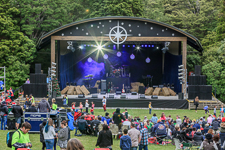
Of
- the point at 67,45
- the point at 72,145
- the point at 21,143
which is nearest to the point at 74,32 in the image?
the point at 67,45

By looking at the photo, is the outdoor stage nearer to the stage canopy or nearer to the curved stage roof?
the stage canopy

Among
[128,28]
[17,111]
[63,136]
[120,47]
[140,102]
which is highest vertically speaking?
[128,28]

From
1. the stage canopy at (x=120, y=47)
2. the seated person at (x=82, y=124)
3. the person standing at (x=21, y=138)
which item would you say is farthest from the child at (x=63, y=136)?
the stage canopy at (x=120, y=47)

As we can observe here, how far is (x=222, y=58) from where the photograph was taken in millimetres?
29625

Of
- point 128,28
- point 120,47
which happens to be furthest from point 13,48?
point 128,28

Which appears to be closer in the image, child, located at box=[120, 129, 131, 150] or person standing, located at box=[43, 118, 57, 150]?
child, located at box=[120, 129, 131, 150]

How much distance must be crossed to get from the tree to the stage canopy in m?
1.65

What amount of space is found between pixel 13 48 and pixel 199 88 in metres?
17.9

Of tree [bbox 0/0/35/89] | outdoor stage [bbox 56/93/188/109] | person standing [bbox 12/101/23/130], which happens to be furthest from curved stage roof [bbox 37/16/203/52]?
person standing [bbox 12/101/23/130]

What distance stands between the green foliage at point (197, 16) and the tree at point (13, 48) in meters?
18.1

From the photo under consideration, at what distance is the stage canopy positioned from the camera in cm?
2605

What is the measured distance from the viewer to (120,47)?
32.3 meters

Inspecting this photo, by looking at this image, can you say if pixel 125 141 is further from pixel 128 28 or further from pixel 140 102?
pixel 128 28

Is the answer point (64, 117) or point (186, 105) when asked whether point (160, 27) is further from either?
point (64, 117)
